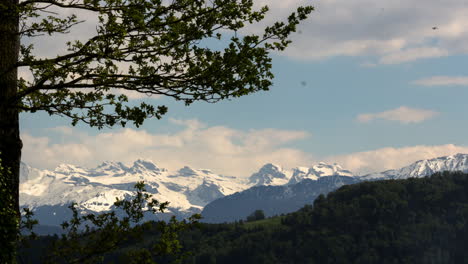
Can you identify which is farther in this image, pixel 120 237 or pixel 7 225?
pixel 120 237

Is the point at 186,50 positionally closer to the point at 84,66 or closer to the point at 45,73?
the point at 84,66

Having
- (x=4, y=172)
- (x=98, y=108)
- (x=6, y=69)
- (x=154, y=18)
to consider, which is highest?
(x=154, y=18)

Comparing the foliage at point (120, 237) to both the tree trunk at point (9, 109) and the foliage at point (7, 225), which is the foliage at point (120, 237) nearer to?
the foliage at point (7, 225)

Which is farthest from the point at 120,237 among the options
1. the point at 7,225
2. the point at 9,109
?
the point at 9,109

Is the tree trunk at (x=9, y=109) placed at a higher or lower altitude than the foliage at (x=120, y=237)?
higher

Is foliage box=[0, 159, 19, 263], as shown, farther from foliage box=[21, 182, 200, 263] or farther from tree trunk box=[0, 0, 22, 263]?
foliage box=[21, 182, 200, 263]

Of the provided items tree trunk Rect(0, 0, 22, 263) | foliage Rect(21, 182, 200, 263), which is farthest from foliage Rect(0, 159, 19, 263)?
foliage Rect(21, 182, 200, 263)

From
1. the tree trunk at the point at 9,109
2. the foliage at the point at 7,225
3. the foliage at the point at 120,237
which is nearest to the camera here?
the foliage at the point at 7,225

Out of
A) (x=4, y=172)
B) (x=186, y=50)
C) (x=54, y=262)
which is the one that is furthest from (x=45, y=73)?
(x=54, y=262)

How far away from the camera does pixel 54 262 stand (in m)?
17.0

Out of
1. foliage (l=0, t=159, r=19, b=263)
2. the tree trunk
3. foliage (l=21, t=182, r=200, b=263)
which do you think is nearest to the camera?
foliage (l=0, t=159, r=19, b=263)

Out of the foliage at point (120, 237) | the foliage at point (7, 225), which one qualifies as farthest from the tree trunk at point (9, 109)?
the foliage at point (120, 237)

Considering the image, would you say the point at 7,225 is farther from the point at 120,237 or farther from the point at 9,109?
the point at 9,109

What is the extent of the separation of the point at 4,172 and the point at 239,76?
23.0 feet
